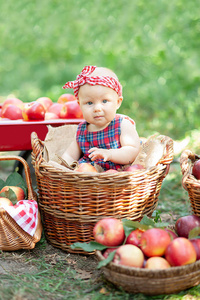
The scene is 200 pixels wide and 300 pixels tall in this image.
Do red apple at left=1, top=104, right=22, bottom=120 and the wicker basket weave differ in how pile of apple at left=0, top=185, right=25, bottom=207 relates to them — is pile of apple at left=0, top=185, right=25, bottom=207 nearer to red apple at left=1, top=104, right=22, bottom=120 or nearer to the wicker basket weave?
the wicker basket weave

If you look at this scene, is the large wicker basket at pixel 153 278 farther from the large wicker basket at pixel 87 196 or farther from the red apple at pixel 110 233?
the large wicker basket at pixel 87 196

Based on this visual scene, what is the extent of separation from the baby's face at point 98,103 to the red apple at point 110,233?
2.69ft

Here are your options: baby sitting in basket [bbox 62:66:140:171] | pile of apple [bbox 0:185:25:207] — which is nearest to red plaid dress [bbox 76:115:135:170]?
baby sitting in basket [bbox 62:66:140:171]

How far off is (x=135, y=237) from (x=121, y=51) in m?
5.31

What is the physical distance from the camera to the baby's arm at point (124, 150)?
2.64 meters

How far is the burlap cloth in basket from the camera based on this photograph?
2.66 m

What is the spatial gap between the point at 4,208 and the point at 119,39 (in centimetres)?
575

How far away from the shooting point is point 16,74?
8.36 metres

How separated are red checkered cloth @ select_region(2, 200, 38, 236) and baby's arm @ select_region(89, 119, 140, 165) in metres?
0.49

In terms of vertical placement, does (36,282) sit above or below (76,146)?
below

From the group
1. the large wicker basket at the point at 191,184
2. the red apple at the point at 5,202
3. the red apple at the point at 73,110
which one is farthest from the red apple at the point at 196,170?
the red apple at the point at 73,110

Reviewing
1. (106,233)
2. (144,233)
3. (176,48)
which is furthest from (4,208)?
(176,48)

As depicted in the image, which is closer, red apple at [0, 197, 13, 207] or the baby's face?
red apple at [0, 197, 13, 207]

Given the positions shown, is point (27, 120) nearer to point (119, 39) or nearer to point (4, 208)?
point (4, 208)
